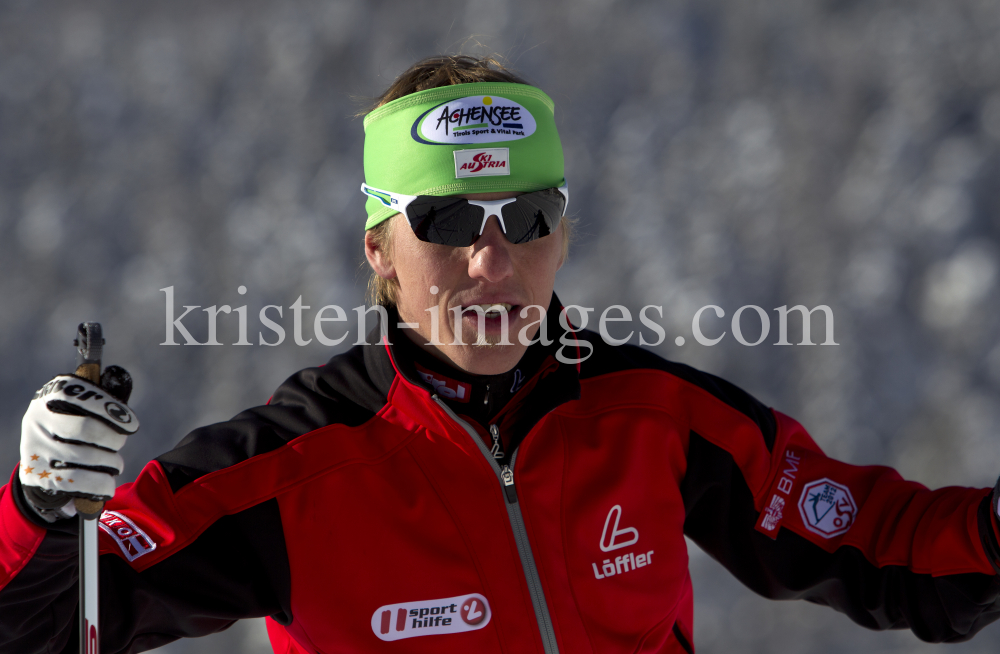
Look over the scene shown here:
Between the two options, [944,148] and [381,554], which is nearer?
[381,554]

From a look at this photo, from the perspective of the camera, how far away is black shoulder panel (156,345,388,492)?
1403 millimetres

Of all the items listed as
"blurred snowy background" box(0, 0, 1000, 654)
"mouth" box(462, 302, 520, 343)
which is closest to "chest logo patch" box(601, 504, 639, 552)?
"mouth" box(462, 302, 520, 343)

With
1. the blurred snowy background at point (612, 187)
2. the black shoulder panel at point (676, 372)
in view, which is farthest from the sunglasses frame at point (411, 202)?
the blurred snowy background at point (612, 187)

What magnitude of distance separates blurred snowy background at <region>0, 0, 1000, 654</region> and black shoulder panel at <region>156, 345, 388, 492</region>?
2.05 metres

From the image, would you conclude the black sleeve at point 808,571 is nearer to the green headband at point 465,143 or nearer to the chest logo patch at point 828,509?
the chest logo patch at point 828,509

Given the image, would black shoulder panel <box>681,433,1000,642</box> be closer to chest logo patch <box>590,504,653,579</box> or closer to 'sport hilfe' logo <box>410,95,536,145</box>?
chest logo patch <box>590,504,653,579</box>

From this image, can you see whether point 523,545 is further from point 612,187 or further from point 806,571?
point 612,187

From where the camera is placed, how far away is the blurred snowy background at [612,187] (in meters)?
3.40

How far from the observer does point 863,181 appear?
140 inches

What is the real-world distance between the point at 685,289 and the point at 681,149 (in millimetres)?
656

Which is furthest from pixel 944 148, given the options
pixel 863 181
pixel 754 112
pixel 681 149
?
pixel 681 149

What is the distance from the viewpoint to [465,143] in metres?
1.46

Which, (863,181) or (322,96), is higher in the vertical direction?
(322,96)

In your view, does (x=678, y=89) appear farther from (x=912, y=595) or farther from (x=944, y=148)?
(x=912, y=595)
